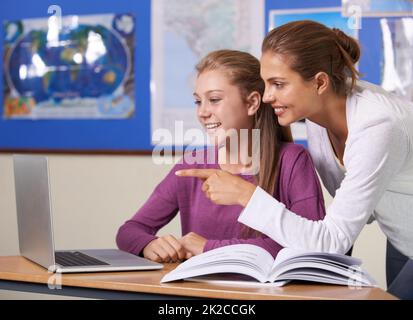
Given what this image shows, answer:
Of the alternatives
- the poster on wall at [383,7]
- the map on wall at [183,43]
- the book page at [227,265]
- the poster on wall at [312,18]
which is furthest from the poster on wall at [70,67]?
the book page at [227,265]

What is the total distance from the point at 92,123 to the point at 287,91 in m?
1.70

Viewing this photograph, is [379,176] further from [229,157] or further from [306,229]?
[229,157]

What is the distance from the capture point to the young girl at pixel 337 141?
1.42 m

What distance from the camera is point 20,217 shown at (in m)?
1.57

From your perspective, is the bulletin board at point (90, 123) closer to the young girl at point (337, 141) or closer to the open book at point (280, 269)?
the young girl at point (337, 141)

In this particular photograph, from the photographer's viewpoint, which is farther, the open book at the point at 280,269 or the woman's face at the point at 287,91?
the woman's face at the point at 287,91

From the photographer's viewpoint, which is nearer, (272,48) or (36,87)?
(272,48)

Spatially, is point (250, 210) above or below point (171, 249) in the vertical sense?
above

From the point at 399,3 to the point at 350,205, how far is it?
146 centimetres

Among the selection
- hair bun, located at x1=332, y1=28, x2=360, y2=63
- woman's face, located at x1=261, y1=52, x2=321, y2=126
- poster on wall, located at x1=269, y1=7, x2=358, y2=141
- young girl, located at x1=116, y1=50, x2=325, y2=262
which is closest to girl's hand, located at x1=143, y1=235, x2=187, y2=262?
young girl, located at x1=116, y1=50, x2=325, y2=262

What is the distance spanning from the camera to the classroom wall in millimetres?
3033

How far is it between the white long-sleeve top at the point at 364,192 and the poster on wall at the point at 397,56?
1.08m
